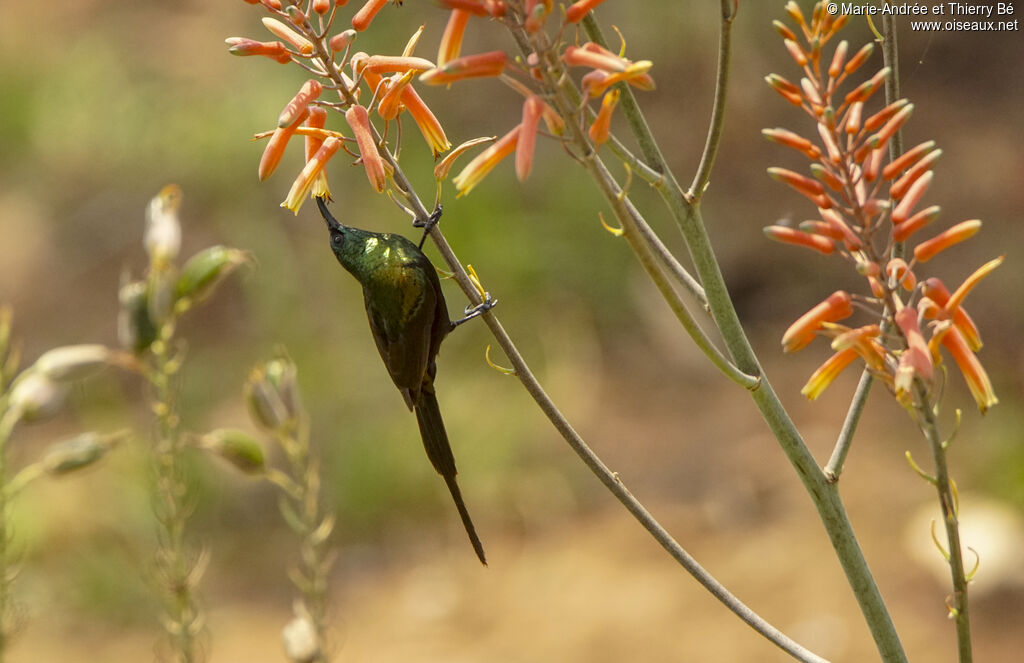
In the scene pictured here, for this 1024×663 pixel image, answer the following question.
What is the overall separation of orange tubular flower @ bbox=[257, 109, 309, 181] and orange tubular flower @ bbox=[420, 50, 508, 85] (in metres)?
0.32

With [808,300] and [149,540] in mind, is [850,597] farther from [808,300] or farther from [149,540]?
[149,540]

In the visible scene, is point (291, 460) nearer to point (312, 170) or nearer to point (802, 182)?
point (312, 170)

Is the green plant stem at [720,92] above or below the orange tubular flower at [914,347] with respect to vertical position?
above

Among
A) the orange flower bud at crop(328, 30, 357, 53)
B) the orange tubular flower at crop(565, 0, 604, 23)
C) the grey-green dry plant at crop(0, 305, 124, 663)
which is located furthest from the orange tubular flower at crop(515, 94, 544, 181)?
the grey-green dry plant at crop(0, 305, 124, 663)

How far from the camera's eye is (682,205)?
4.88ft

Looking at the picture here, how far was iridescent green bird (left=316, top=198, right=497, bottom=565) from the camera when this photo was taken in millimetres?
2184

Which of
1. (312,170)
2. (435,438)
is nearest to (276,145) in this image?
(312,170)

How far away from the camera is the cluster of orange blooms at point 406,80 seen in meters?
1.27

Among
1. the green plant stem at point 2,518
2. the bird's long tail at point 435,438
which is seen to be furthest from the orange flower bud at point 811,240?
the green plant stem at point 2,518

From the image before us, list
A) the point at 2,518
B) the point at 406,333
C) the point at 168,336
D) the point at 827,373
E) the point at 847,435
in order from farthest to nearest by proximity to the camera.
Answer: the point at 406,333 < the point at 2,518 < the point at 168,336 < the point at 847,435 < the point at 827,373

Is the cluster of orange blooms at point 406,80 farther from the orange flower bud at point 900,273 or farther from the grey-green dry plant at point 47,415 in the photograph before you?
the grey-green dry plant at point 47,415

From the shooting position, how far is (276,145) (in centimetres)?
161

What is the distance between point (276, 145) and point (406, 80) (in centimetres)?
24

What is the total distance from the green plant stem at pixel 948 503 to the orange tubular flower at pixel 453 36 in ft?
2.39
